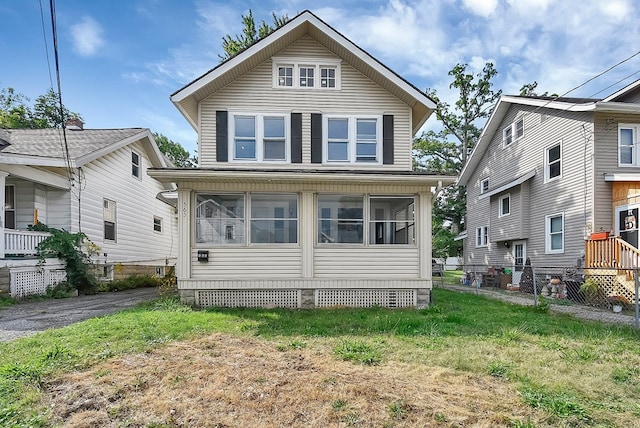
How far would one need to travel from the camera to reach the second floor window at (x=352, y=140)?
32.5 feet

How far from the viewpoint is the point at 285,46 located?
394 inches

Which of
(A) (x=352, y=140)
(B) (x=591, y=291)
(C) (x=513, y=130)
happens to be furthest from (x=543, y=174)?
(A) (x=352, y=140)

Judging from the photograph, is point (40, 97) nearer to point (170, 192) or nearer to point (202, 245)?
point (170, 192)

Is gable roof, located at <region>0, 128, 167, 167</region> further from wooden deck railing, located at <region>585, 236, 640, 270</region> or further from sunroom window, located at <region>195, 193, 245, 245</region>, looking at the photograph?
wooden deck railing, located at <region>585, 236, 640, 270</region>

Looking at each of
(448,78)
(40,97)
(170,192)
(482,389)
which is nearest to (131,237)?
(170,192)

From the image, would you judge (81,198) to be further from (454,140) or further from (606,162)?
(454,140)

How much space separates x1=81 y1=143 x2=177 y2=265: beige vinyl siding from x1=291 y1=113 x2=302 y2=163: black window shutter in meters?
8.27

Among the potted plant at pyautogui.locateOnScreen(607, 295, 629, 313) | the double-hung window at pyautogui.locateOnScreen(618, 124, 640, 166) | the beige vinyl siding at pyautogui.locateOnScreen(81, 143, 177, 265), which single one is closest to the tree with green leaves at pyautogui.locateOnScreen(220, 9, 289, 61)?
the beige vinyl siding at pyautogui.locateOnScreen(81, 143, 177, 265)

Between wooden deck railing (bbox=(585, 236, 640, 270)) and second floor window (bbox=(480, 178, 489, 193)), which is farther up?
second floor window (bbox=(480, 178, 489, 193))

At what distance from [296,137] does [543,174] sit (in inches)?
433

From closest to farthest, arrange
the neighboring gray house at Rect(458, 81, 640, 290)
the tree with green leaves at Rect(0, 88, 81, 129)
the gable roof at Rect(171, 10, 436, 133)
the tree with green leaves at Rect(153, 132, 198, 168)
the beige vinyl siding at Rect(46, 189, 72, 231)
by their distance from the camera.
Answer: the gable roof at Rect(171, 10, 436, 133), the neighboring gray house at Rect(458, 81, 640, 290), the beige vinyl siding at Rect(46, 189, 72, 231), the tree with green leaves at Rect(0, 88, 81, 129), the tree with green leaves at Rect(153, 132, 198, 168)

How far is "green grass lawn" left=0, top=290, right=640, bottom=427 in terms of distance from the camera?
3.70 m

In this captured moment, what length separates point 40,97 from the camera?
29188mm

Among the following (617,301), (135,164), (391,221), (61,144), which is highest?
(61,144)
